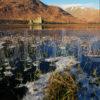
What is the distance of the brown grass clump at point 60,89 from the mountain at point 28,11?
93583 millimetres

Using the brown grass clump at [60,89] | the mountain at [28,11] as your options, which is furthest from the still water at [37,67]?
the mountain at [28,11]

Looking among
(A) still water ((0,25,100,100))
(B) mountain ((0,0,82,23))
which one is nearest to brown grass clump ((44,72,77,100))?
(A) still water ((0,25,100,100))

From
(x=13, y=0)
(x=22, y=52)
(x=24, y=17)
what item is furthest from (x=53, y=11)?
(x=22, y=52)

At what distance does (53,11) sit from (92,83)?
385 feet

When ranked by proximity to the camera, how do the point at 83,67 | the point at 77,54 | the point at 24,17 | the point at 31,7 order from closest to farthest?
the point at 83,67 < the point at 77,54 < the point at 24,17 < the point at 31,7

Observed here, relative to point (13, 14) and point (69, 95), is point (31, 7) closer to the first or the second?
point (13, 14)

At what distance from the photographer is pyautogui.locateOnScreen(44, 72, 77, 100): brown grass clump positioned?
851 cm

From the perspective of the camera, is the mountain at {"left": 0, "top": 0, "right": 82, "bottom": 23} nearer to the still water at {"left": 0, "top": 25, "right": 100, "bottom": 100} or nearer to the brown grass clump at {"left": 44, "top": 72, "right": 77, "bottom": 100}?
the still water at {"left": 0, "top": 25, "right": 100, "bottom": 100}

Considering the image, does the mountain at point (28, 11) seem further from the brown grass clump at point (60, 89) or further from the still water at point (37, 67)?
the brown grass clump at point (60, 89)

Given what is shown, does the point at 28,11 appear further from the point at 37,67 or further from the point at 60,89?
the point at 60,89

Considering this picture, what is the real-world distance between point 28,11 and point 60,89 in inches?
4235

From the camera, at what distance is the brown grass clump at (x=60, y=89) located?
8.51 metres

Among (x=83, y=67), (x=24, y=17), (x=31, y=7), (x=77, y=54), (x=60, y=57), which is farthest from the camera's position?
(x=31, y=7)

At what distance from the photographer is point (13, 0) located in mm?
125875
